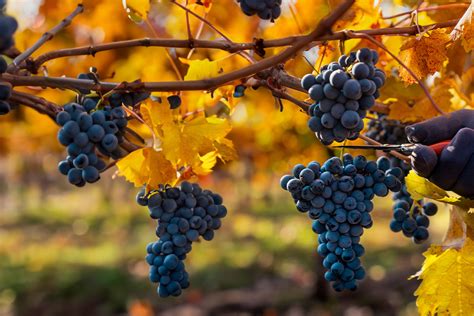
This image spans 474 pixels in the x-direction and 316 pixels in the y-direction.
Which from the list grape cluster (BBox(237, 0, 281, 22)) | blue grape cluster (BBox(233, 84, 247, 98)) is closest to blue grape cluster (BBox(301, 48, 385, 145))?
grape cluster (BBox(237, 0, 281, 22))

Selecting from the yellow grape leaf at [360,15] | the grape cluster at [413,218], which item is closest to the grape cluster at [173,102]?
the yellow grape leaf at [360,15]

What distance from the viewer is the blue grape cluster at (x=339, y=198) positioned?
111cm

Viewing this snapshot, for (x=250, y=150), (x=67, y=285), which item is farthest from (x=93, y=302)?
(x=250, y=150)

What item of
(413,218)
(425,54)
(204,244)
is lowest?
(413,218)

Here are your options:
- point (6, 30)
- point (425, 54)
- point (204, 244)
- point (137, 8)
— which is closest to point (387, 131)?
point (425, 54)

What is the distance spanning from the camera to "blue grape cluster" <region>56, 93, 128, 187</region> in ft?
3.57

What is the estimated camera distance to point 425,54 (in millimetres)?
1194

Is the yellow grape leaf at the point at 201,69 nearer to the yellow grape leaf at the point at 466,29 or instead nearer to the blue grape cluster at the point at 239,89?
the blue grape cluster at the point at 239,89

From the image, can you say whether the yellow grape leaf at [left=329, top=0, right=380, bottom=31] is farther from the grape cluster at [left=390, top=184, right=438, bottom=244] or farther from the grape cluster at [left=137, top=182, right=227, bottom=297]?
the grape cluster at [left=137, top=182, right=227, bottom=297]

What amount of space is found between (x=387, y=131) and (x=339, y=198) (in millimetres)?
439

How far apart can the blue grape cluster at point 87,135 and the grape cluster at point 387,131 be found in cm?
63

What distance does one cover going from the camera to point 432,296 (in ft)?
3.67

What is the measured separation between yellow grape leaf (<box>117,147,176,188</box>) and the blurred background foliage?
32cm

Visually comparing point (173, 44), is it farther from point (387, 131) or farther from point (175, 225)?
point (387, 131)
